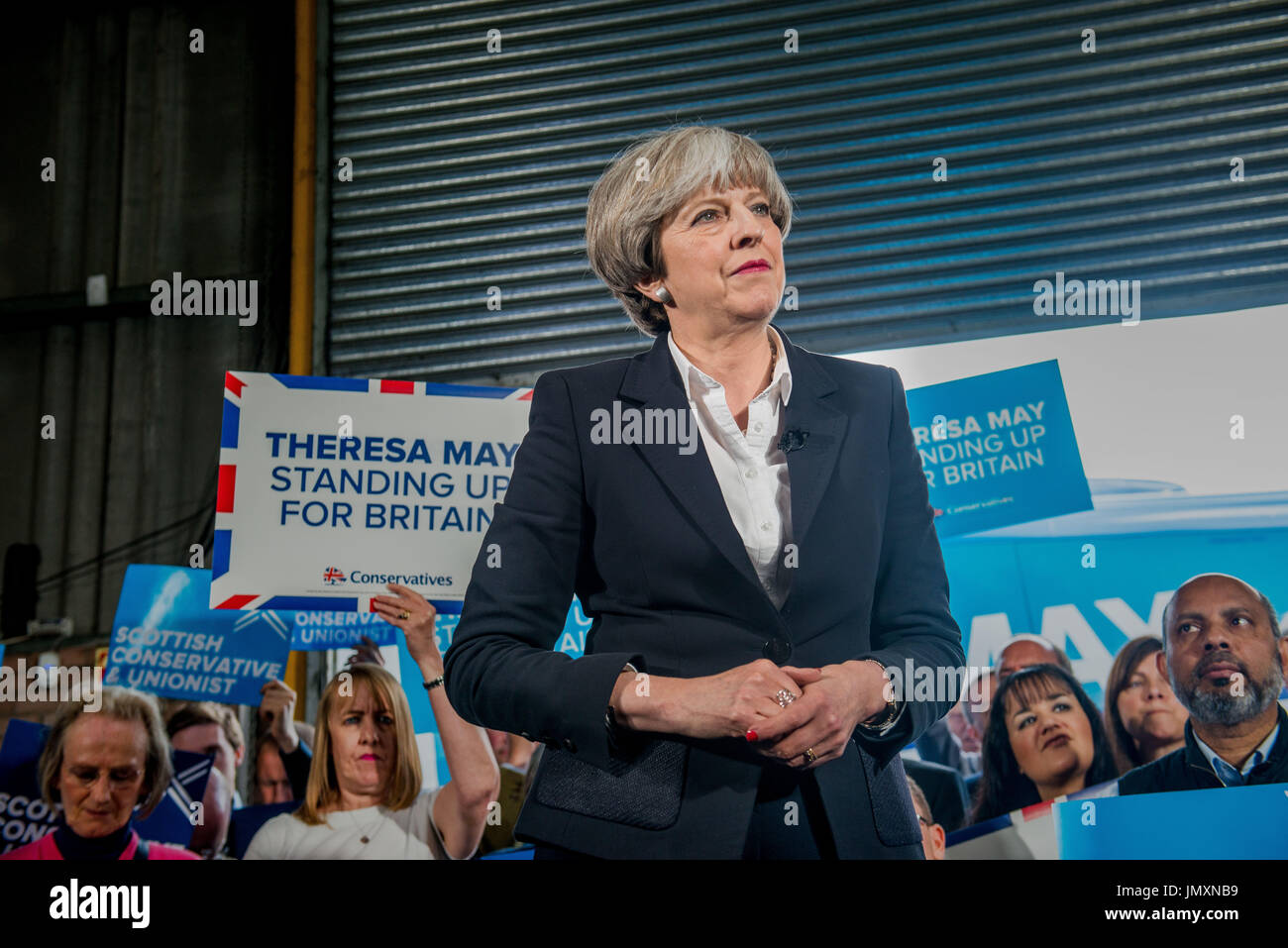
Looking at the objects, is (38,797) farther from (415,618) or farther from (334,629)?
(415,618)

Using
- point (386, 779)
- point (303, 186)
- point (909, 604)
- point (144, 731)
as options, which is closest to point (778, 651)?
point (909, 604)

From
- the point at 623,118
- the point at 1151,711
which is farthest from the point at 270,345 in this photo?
the point at 1151,711

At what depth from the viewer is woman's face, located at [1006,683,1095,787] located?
12.7 feet

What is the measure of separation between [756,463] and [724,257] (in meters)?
0.35

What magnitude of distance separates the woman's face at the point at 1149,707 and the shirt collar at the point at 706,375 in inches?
105

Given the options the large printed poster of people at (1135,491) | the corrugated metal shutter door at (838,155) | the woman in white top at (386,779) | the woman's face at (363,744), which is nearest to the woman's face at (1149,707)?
the large printed poster of people at (1135,491)

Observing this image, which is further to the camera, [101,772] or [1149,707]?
[101,772]

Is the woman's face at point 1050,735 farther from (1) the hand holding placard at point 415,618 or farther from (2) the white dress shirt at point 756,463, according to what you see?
(2) the white dress shirt at point 756,463

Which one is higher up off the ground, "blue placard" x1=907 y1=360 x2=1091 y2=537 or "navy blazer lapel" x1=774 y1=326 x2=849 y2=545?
"blue placard" x1=907 y1=360 x2=1091 y2=537

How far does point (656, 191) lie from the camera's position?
1.84 metres

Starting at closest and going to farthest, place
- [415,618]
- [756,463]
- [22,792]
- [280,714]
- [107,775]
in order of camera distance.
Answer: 1. [756,463]
2. [415,618]
3. [107,775]
4. [22,792]
5. [280,714]

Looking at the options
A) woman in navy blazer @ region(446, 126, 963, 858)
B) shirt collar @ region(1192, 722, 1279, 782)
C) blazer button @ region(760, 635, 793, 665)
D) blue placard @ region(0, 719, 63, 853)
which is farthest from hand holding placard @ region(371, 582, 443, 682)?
shirt collar @ region(1192, 722, 1279, 782)

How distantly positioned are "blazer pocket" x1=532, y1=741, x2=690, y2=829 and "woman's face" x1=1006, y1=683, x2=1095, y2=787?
9.30 feet

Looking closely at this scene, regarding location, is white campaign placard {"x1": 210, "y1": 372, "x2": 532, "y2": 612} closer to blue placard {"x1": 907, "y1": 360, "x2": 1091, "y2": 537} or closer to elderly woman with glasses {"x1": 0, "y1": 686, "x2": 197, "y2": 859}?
elderly woman with glasses {"x1": 0, "y1": 686, "x2": 197, "y2": 859}
